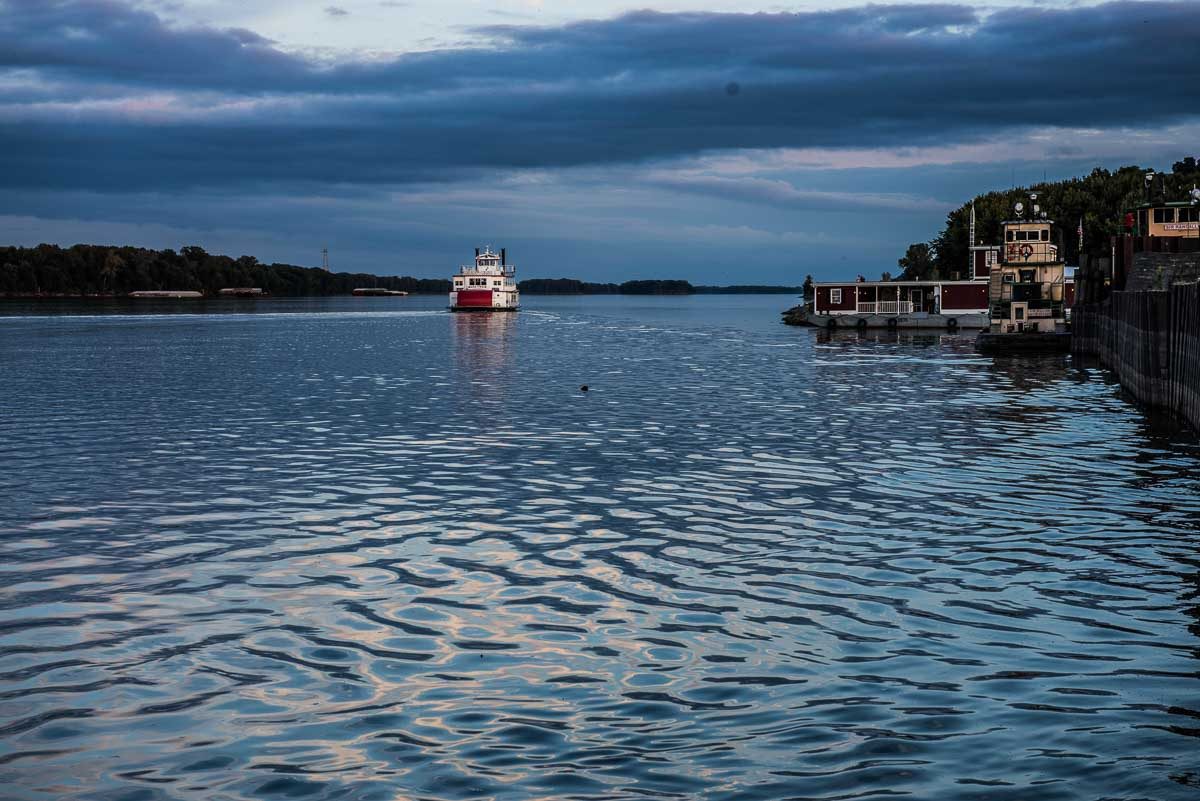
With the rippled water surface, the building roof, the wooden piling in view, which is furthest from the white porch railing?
the rippled water surface

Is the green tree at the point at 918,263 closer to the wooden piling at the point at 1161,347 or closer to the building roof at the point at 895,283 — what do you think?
the building roof at the point at 895,283

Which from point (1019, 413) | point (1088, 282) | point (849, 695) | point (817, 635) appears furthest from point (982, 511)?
point (1088, 282)

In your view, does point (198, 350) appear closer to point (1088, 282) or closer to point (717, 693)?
point (1088, 282)

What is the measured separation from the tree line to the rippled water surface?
109803mm

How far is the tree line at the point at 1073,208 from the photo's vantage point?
141250 millimetres

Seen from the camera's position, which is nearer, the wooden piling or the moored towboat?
the wooden piling

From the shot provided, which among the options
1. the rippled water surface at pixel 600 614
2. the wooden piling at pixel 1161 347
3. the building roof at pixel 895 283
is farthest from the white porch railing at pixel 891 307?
the rippled water surface at pixel 600 614

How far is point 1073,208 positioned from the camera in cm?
14438

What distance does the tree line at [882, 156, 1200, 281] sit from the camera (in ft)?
463

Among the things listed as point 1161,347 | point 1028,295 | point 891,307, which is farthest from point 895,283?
point 1161,347

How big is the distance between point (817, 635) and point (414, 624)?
192 inches

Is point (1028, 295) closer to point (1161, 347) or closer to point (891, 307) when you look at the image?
point (891, 307)

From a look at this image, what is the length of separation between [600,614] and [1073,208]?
14283 centimetres

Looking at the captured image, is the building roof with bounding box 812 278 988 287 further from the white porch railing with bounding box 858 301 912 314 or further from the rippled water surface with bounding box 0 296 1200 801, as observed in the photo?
the rippled water surface with bounding box 0 296 1200 801
